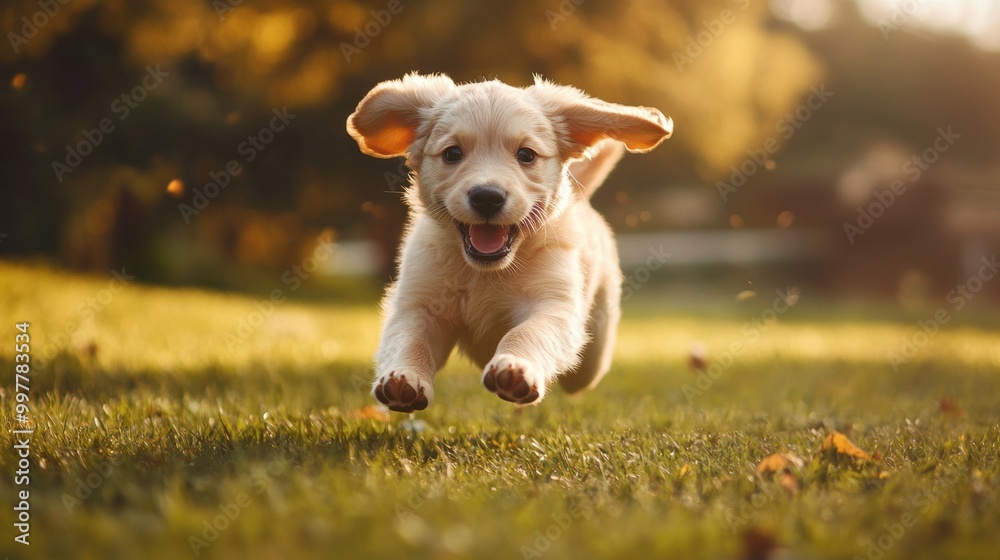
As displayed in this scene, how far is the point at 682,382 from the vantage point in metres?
5.73

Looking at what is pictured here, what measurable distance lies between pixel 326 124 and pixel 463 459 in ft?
31.0

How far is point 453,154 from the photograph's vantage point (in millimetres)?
3619

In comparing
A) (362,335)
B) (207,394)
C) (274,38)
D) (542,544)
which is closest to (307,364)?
(207,394)

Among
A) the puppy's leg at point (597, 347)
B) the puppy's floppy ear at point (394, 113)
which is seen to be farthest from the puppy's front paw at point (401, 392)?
the puppy's leg at point (597, 347)

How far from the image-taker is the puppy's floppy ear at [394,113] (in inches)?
148

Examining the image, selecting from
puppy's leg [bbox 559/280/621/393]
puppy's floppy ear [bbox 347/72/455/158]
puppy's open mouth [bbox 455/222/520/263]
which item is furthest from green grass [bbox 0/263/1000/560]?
puppy's floppy ear [bbox 347/72/455/158]

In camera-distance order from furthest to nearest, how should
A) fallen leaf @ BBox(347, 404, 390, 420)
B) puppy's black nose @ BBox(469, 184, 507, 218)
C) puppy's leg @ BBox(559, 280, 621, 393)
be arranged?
puppy's leg @ BBox(559, 280, 621, 393) → fallen leaf @ BBox(347, 404, 390, 420) → puppy's black nose @ BBox(469, 184, 507, 218)

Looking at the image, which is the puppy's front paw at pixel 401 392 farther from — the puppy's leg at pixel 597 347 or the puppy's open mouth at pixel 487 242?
the puppy's leg at pixel 597 347

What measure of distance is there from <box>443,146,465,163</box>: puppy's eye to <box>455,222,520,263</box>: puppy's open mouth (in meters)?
0.32

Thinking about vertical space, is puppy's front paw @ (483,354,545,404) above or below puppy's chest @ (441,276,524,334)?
above

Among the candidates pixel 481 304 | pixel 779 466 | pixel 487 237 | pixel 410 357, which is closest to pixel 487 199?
pixel 487 237

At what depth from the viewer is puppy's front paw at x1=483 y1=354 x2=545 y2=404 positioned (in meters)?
2.86

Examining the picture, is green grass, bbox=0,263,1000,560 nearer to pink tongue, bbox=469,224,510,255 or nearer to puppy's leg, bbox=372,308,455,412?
puppy's leg, bbox=372,308,455,412

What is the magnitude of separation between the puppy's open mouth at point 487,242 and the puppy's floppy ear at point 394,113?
66 centimetres
